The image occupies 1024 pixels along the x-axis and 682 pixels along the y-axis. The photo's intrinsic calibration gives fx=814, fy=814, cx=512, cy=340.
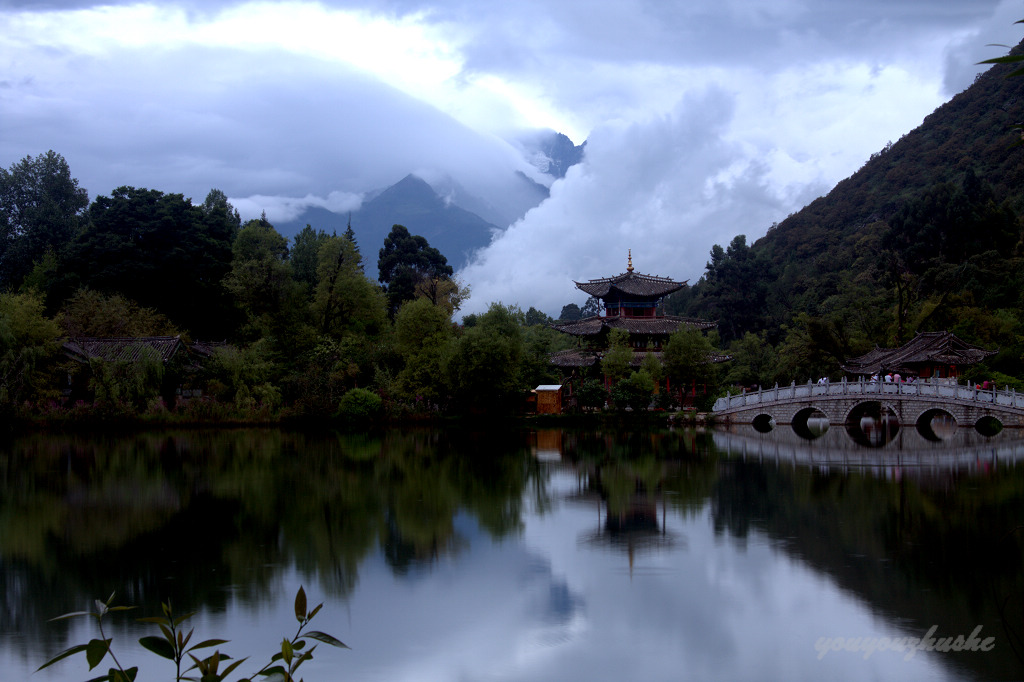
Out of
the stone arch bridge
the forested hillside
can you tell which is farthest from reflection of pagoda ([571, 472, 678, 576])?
the stone arch bridge

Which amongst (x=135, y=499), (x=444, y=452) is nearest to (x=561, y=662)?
(x=135, y=499)

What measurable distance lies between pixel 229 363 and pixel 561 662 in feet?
82.9

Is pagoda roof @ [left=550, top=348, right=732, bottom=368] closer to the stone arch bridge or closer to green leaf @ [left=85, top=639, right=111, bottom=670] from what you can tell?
the stone arch bridge

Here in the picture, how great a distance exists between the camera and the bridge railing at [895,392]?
23375 mm

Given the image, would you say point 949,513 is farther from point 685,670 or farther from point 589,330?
point 589,330

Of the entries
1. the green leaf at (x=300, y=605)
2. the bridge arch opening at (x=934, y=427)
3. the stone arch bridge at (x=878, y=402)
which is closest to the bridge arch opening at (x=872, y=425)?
the stone arch bridge at (x=878, y=402)

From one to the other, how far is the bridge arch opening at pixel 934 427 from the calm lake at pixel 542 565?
23.2 ft

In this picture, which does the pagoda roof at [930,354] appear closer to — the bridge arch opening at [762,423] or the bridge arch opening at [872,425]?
the bridge arch opening at [872,425]

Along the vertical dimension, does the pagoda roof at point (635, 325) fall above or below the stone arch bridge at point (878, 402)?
above

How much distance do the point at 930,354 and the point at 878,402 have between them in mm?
2326

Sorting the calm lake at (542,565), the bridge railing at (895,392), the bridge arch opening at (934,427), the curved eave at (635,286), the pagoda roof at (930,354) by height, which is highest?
the curved eave at (635,286)

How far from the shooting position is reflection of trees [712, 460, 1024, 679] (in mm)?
7227

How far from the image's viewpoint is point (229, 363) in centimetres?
2936

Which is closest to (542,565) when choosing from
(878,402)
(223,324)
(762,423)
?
(878,402)
